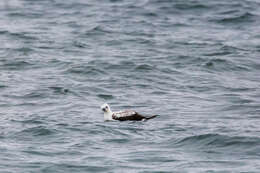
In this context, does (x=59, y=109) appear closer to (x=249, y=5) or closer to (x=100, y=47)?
(x=100, y=47)

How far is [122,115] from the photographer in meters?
17.4

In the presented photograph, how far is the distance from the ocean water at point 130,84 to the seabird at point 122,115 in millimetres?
192

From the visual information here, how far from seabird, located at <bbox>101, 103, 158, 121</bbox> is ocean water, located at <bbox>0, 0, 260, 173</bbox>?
0.63 feet

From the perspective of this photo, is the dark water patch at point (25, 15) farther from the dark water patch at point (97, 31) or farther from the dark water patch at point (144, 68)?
the dark water patch at point (144, 68)

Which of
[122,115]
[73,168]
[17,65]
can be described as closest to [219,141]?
[122,115]

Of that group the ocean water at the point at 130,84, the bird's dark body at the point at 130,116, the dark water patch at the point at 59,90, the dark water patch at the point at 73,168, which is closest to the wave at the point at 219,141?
the ocean water at the point at 130,84

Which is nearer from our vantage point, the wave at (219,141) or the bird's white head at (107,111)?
the wave at (219,141)

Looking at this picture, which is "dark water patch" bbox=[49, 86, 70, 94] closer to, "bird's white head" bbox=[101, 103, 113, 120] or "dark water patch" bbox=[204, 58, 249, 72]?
"bird's white head" bbox=[101, 103, 113, 120]

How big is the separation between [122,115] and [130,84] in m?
3.98

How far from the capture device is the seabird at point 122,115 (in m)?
17.3

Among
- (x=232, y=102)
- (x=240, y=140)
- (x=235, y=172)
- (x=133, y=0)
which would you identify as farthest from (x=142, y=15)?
(x=235, y=172)

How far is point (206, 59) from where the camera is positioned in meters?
24.2

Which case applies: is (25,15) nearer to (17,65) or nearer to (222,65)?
(17,65)

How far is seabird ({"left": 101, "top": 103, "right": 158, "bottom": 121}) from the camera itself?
56.7 ft
